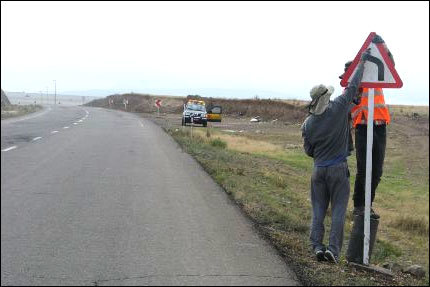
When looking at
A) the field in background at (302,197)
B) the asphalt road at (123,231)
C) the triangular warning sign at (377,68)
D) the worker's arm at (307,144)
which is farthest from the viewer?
the field in background at (302,197)

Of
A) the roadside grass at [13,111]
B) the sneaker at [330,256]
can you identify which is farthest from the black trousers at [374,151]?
the roadside grass at [13,111]

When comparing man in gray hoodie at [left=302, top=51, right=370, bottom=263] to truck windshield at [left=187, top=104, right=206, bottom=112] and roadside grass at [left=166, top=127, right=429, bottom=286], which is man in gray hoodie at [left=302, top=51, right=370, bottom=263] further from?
truck windshield at [left=187, top=104, right=206, bottom=112]

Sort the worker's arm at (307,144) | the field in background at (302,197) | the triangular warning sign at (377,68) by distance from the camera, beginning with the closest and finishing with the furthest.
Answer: the triangular warning sign at (377,68) → the worker's arm at (307,144) → the field in background at (302,197)

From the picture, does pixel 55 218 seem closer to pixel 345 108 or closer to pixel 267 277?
pixel 267 277

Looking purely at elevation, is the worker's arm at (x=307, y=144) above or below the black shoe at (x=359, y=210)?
above

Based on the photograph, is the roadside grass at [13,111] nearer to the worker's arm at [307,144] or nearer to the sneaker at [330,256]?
the worker's arm at [307,144]

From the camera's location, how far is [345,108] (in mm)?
5715

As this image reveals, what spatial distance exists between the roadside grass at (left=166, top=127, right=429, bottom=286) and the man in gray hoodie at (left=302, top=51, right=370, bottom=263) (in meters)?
0.35

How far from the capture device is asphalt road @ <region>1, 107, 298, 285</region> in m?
5.12

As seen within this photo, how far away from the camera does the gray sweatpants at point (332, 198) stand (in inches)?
230

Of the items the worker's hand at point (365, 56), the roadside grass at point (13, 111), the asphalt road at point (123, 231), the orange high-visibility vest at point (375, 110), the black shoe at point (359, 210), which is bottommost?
the asphalt road at point (123, 231)

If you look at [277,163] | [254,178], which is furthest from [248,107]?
[254,178]

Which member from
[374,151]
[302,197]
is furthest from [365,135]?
[302,197]

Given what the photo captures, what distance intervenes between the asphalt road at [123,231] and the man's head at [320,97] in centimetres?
166
